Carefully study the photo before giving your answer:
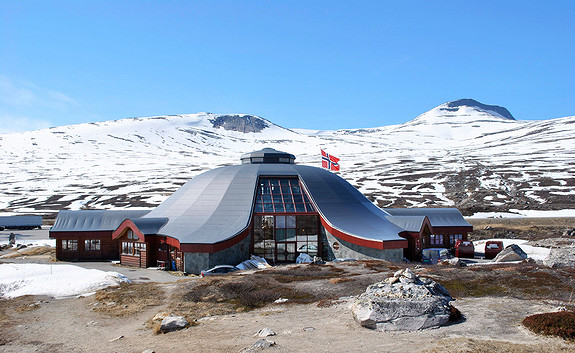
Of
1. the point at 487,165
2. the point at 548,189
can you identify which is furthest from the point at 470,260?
the point at 487,165

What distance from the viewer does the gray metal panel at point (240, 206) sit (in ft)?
136

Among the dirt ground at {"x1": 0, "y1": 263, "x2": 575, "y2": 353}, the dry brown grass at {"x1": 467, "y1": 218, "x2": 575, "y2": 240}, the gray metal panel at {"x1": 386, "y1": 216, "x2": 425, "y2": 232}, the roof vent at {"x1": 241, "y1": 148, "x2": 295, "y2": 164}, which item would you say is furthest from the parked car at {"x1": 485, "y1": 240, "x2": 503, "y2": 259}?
the roof vent at {"x1": 241, "y1": 148, "x2": 295, "y2": 164}

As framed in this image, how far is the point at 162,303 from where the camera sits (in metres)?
24.6

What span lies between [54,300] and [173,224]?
18.1m

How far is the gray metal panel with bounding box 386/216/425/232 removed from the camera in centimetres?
4702

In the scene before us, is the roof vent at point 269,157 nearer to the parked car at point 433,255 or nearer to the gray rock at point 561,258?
the parked car at point 433,255

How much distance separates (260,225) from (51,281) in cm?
1975

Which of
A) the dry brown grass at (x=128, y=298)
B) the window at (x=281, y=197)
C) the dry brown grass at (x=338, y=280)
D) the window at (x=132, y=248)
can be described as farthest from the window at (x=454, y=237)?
the dry brown grass at (x=128, y=298)

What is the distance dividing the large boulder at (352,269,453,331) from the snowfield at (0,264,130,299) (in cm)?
1882

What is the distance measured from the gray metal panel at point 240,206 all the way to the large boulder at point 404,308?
21.9 meters

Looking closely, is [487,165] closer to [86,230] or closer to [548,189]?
[548,189]

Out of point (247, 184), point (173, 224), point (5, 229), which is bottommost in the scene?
point (5, 229)

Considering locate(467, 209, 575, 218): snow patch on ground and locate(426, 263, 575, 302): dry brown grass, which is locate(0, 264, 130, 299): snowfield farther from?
locate(467, 209, 575, 218): snow patch on ground

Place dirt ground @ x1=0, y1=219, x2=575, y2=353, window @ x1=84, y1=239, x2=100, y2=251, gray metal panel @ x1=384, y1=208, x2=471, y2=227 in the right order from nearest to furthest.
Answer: dirt ground @ x1=0, y1=219, x2=575, y2=353
window @ x1=84, y1=239, x2=100, y2=251
gray metal panel @ x1=384, y1=208, x2=471, y2=227
